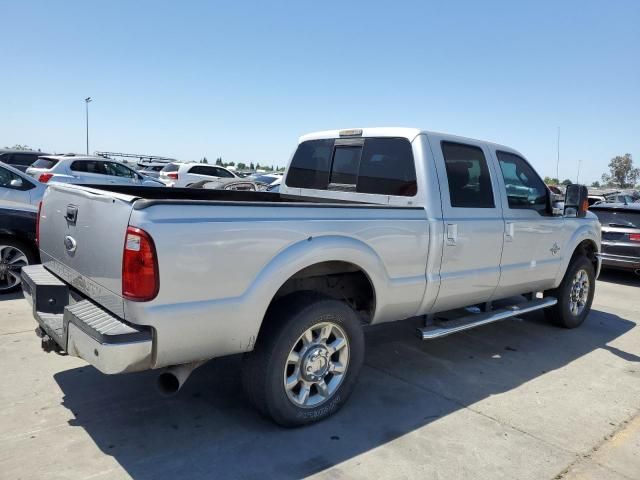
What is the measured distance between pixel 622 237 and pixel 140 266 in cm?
925

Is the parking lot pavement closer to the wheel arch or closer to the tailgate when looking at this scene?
the tailgate

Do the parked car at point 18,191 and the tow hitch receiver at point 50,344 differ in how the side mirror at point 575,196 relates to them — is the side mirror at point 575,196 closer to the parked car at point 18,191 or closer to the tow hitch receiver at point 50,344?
the tow hitch receiver at point 50,344

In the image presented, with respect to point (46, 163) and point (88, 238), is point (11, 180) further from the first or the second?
point (46, 163)

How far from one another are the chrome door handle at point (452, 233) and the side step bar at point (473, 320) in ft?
2.34

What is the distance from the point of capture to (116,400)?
362cm

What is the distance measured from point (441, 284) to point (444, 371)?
926mm

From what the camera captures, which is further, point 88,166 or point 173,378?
point 88,166

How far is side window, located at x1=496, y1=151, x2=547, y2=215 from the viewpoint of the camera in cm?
488

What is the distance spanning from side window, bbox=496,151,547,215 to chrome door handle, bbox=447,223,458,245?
100cm

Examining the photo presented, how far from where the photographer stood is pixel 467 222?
4.23 metres

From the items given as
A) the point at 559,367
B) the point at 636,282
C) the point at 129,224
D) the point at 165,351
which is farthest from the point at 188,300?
the point at 636,282

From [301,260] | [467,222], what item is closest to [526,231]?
[467,222]

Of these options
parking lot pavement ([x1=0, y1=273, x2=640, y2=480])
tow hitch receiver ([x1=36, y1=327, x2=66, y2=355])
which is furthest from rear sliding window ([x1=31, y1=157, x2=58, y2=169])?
tow hitch receiver ([x1=36, y1=327, x2=66, y2=355])

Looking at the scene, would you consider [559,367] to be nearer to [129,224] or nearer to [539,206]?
[539,206]
